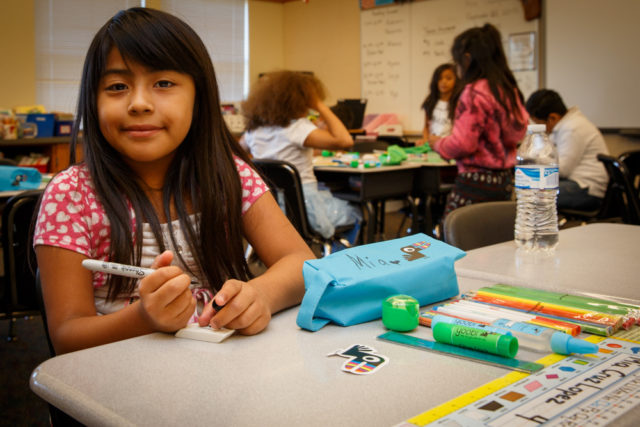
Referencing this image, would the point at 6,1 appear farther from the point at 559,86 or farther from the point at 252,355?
the point at 252,355

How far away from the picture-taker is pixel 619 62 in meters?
5.07

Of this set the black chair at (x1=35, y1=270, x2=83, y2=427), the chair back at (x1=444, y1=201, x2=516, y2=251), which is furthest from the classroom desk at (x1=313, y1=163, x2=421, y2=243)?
the black chair at (x1=35, y1=270, x2=83, y2=427)

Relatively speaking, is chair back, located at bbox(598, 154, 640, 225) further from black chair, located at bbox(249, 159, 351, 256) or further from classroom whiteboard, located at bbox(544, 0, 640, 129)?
classroom whiteboard, located at bbox(544, 0, 640, 129)

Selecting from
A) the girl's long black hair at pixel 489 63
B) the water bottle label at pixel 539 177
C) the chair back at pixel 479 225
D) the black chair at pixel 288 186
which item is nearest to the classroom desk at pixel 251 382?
the water bottle label at pixel 539 177

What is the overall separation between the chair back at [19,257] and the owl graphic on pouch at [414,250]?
1.33 meters

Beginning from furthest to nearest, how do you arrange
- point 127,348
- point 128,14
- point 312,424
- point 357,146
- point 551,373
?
point 357,146 < point 128,14 < point 127,348 < point 551,373 < point 312,424

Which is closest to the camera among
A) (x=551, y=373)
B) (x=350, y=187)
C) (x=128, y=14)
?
(x=551, y=373)

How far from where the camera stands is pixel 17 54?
5.67 meters

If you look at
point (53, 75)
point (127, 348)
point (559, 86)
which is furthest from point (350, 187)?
point (53, 75)

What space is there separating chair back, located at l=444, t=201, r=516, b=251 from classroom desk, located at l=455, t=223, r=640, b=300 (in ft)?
0.47

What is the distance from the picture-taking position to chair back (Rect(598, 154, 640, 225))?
10.5 ft

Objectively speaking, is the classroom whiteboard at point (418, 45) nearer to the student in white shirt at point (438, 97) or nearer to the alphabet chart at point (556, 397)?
the student in white shirt at point (438, 97)

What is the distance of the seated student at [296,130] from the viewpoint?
3.24 meters

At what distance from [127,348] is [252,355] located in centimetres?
17
